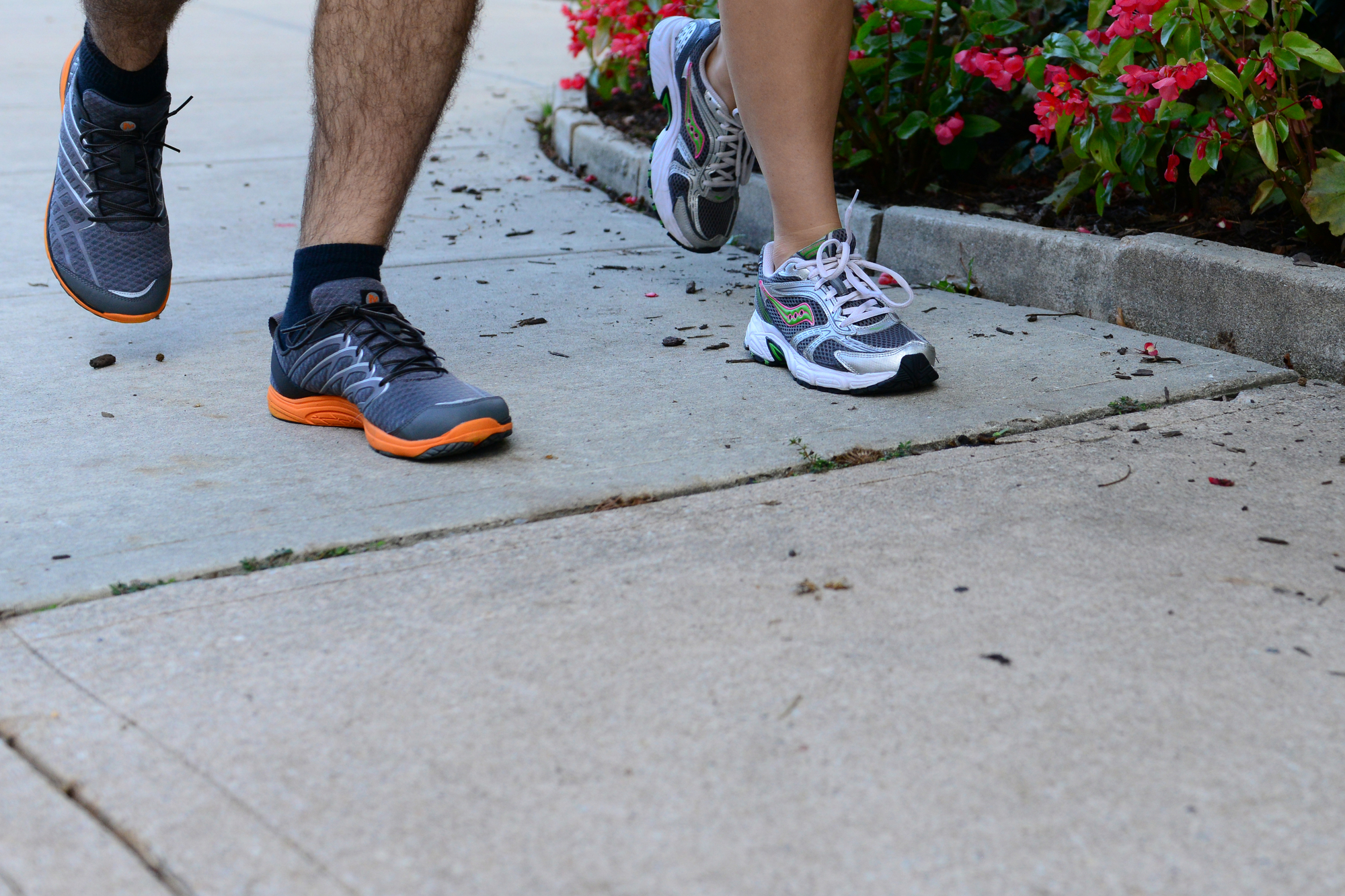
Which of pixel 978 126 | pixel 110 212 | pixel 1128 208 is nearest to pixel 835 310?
pixel 1128 208

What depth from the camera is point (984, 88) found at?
316 centimetres

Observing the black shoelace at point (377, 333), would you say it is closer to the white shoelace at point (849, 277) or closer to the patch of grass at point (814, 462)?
the patch of grass at point (814, 462)

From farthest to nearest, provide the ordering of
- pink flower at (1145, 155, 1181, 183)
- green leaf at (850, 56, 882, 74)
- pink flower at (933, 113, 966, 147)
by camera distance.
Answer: green leaf at (850, 56, 882, 74)
pink flower at (933, 113, 966, 147)
pink flower at (1145, 155, 1181, 183)

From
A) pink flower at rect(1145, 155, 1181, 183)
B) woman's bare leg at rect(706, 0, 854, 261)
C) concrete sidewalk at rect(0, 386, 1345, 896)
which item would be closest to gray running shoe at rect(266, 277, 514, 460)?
concrete sidewalk at rect(0, 386, 1345, 896)

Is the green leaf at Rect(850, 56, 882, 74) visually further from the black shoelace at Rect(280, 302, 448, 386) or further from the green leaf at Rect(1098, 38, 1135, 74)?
the black shoelace at Rect(280, 302, 448, 386)

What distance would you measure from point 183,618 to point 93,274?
3.80 ft

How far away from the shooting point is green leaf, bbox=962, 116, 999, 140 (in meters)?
2.93

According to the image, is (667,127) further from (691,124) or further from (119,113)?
(119,113)

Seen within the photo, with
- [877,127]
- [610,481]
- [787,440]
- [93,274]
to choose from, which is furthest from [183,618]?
[877,127]

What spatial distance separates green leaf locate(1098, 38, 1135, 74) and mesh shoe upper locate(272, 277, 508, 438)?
4.58 ft

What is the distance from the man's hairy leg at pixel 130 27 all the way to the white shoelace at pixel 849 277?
1205 mm

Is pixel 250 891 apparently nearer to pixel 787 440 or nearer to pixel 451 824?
pixel 451 824

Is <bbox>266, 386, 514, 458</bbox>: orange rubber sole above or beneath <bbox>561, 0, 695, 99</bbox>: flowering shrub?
beneath

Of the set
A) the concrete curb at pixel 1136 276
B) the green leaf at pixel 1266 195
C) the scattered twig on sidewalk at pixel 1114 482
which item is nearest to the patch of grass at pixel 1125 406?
the scattered twig on sidewalk at pixel 1114 482
